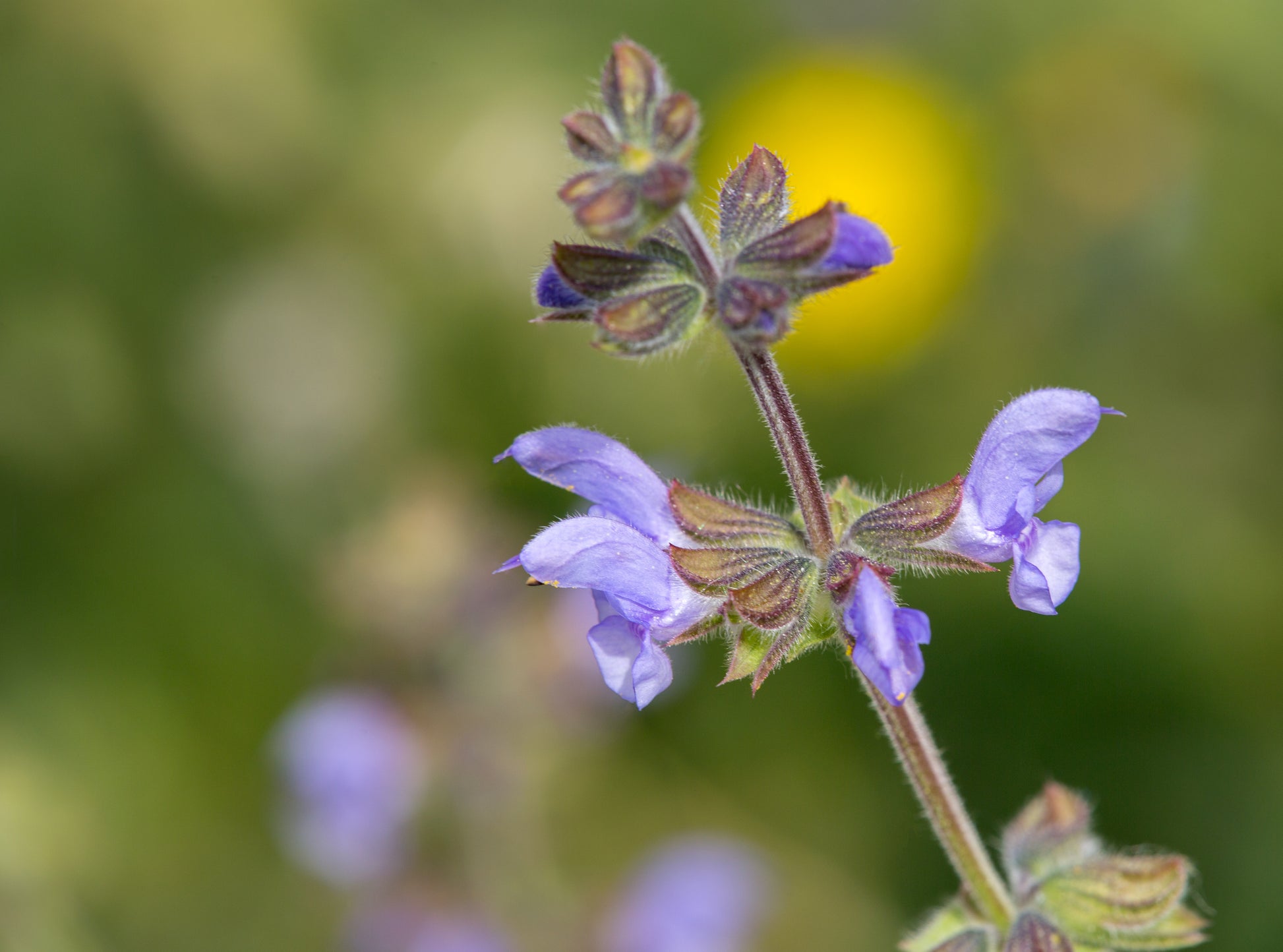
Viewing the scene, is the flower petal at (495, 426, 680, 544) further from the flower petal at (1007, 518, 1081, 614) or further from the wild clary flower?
the flower petal at (1007, 518, 1081, 614)

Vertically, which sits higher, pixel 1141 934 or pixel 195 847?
pixel 195 847

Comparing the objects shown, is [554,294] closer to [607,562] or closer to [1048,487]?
[607,562]

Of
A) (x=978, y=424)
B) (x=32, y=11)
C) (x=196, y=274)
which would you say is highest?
(x=32, y=11)

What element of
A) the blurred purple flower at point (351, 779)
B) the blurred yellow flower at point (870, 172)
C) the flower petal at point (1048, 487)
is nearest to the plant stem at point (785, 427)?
the flower petal at point (1048, 487)

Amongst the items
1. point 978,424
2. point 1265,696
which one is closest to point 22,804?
point 978,424

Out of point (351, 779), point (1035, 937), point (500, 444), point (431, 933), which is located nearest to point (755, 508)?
point (1035, 937)

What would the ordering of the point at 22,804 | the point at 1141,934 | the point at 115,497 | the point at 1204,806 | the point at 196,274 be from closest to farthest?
1. the point at 1141,934
2. the point at 22,804
3. the point at 1204,806
4. the point at 115,497
5. the point at 196,274

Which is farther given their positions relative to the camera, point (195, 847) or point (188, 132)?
point (188, 132)

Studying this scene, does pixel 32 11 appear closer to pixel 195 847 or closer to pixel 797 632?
pixel 195 847

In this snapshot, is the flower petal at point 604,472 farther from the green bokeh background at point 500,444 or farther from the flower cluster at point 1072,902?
the green bokeh background at point 500,444
